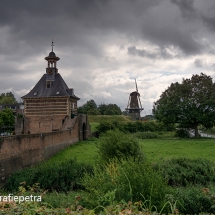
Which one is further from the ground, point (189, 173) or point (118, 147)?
point (118, 147)

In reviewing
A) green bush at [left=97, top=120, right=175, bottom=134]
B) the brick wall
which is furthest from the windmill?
the brick wall

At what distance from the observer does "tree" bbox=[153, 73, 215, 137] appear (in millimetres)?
32312

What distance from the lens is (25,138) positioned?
16.8 m

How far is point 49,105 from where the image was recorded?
31734mm

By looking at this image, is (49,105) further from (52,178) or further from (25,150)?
(52,178)

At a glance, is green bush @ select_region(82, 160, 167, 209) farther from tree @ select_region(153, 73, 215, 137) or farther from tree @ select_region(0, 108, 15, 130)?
tree @ select_region(0, 108, 15, 130)

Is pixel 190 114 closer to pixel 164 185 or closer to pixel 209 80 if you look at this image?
pixel 209 80

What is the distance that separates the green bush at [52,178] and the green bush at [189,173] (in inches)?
173

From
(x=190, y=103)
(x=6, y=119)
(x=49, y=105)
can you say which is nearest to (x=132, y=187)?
(x=49, y=105)

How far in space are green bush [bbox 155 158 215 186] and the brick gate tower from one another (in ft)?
60.9

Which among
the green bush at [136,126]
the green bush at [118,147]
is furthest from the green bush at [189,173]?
the green bush at [136,126]

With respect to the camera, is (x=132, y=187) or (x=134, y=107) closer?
(x=132, y=187)

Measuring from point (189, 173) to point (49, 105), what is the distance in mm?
21735

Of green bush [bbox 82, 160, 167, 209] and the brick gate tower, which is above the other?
the brick gate tower
